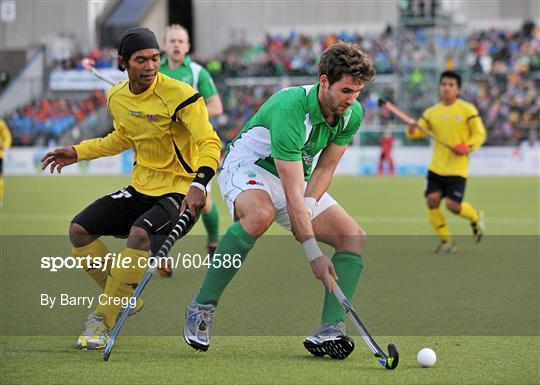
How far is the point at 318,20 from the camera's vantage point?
4475 centimetres

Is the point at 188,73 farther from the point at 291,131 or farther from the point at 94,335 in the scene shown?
the point at 291,131

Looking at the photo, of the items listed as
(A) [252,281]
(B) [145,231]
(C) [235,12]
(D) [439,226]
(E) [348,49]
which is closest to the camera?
(E) [348,49]

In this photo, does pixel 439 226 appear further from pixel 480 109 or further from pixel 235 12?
pixel 235 12

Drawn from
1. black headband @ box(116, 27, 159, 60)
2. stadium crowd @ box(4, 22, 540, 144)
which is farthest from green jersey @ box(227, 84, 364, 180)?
stadium crowd @ box(4, 22, 540, 144)

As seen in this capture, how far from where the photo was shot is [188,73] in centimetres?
998

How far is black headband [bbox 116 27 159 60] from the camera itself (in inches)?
238

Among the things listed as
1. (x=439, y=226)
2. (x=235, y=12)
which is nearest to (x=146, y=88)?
(x=439, y=226)

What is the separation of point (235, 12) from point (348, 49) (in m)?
39.1

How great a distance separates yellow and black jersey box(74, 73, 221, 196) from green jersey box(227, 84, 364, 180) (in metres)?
0.29

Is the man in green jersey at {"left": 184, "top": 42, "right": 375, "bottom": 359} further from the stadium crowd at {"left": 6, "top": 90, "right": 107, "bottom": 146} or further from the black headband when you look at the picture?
the stadium crowd at {"left": 6, "top": 90, "right": 107, "bottom": 146}

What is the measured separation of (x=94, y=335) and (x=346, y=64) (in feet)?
7.15

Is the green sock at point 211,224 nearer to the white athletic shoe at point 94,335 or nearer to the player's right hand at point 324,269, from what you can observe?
the white athletic shoe at point 94,335

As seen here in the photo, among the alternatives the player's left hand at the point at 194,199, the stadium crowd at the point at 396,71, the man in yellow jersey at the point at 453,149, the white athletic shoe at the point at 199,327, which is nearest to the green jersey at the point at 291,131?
the player's left hand at the point at 194,199

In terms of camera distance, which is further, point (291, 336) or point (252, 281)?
point (252, 281)
